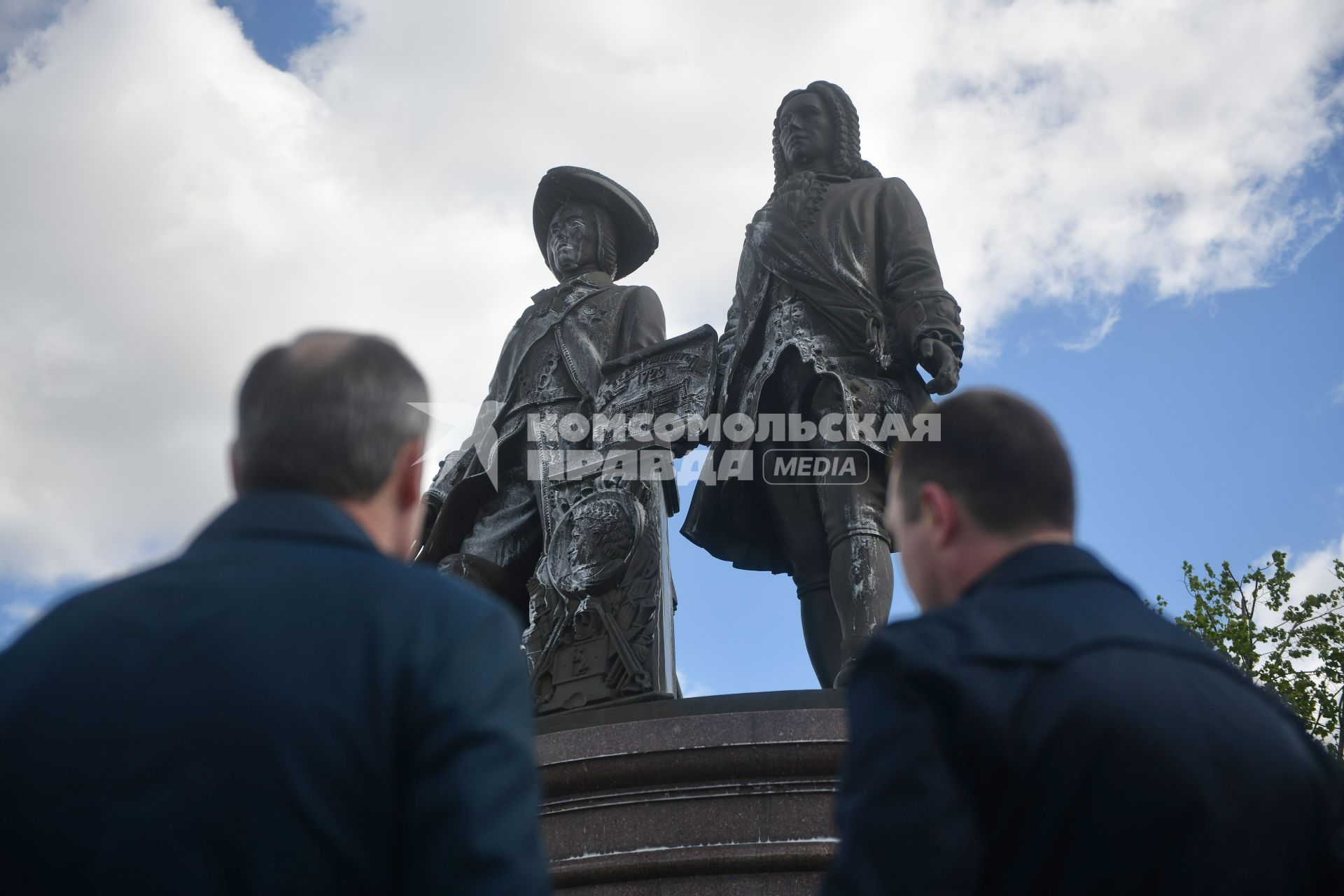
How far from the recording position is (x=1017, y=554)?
1659mm

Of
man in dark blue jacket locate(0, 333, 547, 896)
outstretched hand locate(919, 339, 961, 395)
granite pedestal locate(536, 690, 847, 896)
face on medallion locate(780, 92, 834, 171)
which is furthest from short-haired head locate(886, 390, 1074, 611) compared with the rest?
face on medallion locate(780, 92, 834, 171)

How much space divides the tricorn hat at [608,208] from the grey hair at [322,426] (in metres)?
5.96

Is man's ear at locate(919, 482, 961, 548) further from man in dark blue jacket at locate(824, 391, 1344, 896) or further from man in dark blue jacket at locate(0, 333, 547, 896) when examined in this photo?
man in dark blue jacket at locate(0, 333, 547, 896)

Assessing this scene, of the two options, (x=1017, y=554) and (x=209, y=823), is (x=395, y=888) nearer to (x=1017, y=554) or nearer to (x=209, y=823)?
(x=209, y=823)

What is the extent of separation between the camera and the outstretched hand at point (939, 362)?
5.46 meters

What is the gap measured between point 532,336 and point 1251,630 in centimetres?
1172

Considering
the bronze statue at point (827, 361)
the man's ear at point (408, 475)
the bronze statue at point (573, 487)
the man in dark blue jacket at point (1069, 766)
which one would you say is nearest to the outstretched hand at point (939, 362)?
the bronze statue at point (827, 361)

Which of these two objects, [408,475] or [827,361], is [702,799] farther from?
[408,475]

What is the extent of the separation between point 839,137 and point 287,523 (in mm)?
5354

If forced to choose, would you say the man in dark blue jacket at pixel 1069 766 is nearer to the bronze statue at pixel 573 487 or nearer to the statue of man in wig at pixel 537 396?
the bronze statue at pixel 573 487

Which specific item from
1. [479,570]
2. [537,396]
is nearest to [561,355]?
[537,396]

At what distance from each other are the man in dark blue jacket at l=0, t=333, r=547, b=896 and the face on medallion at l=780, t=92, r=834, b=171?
17.2 feet

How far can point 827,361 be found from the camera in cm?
566

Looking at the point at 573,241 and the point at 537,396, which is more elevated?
the point at 573,241
